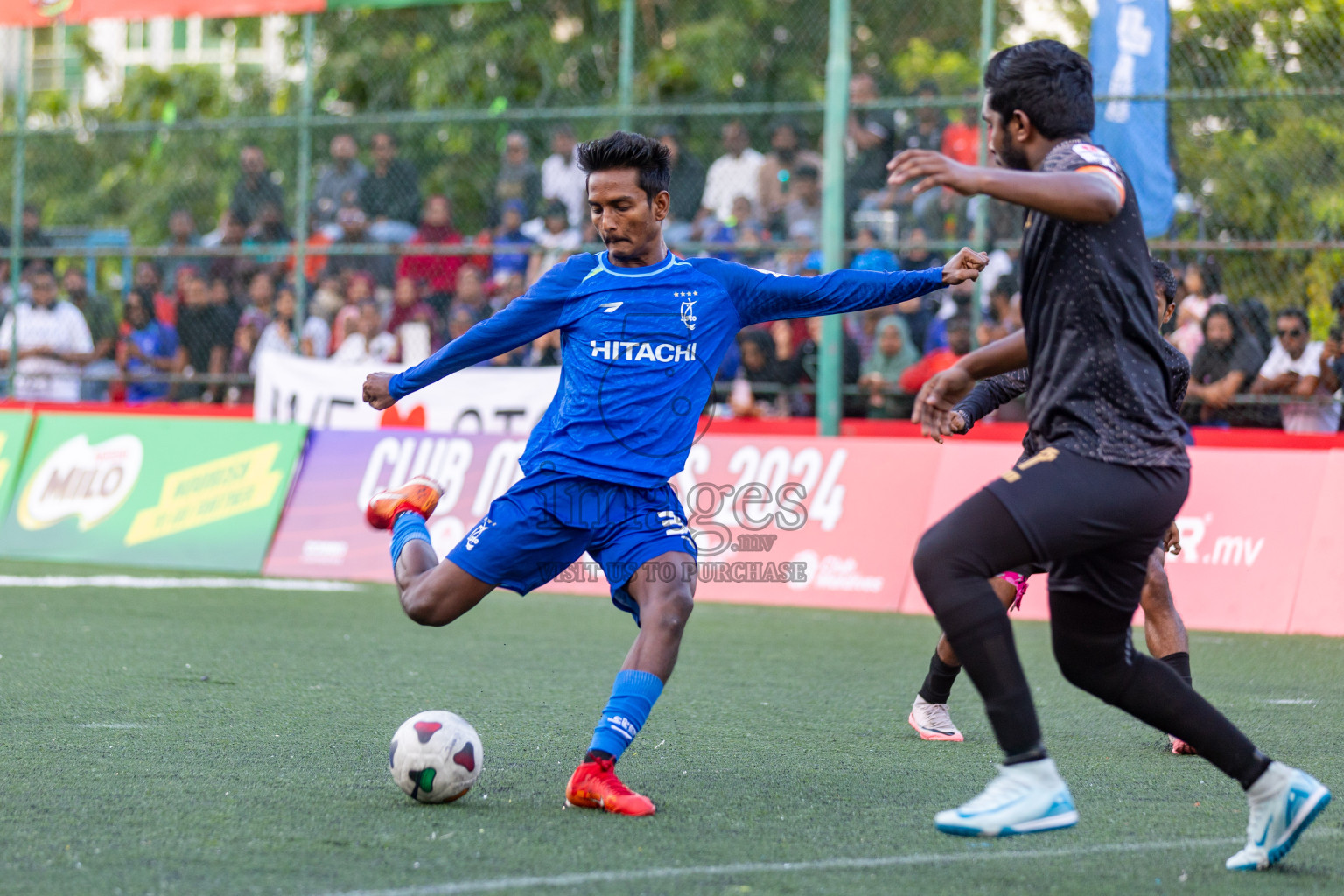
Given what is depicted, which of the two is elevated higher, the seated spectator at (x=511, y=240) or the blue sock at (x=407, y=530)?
the seated spectator at (x=511, y=240)

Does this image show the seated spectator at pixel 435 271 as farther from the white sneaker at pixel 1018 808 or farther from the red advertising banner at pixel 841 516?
the white sneaker at pixel 1018 808

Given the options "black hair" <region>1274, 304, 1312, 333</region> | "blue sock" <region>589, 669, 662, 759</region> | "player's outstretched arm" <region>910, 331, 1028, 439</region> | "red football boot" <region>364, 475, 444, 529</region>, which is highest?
"black hair" <region>1274, 304, 1312, 333</region>

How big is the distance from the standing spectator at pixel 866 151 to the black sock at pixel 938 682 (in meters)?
7.28

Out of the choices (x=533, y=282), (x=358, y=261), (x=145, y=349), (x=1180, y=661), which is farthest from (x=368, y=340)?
(x=1180, y=661)

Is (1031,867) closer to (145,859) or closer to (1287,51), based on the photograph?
(145,859)

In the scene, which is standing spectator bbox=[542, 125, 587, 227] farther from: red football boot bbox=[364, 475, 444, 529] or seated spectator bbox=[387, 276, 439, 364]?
red football boot bbox=[364, 475, 444, 529]

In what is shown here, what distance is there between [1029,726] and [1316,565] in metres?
6.85

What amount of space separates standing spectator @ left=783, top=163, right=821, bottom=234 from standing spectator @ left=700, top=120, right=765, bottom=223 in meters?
0.37

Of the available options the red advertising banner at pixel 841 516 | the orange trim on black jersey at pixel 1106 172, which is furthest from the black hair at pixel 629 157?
the red advertising banner at pixel 841 516

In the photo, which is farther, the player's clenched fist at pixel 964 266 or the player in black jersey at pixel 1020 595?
the player in black jersey at pixel 1020 595

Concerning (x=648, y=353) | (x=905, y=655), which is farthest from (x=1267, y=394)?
(x=648, y=353)

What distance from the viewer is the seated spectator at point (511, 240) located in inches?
550

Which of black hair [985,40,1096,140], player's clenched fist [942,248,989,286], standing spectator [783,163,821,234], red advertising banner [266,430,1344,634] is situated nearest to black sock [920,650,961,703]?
player's clenched fist [942,248,989,286]

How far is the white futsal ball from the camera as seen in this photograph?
4668 mm
